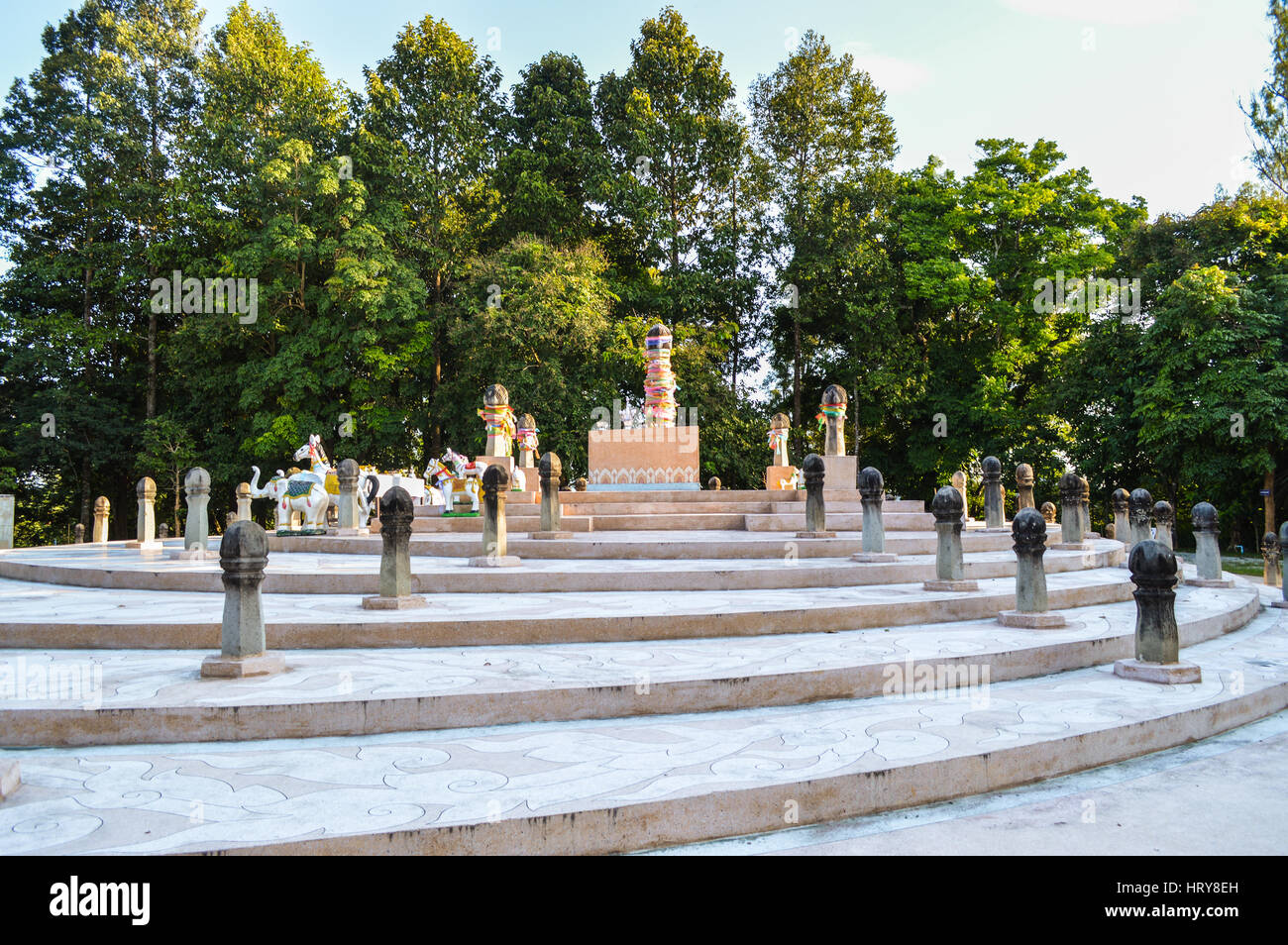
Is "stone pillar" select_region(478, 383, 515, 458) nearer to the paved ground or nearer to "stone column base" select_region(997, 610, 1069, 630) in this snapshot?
"stone column base" select_region(997, 610, 1069, 630)

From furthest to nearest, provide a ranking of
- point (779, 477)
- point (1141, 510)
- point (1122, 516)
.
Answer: point (779, 477)
point (1122, 516)
point (1141, 510)

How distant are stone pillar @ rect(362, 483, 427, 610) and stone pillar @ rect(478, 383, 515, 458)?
9617 millimetres

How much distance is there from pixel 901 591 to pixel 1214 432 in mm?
18892

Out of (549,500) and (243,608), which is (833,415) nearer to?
(549,500)

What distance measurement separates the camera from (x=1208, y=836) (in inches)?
137

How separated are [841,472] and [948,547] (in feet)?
26.2

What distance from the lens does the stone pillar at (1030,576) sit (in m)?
7.03

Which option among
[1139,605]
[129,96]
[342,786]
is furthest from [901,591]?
[129,96]

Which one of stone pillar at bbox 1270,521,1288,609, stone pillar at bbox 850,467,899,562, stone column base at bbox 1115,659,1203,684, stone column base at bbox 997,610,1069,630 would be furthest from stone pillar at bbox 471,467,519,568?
stone pillar at bbox 1270,521,1288,609

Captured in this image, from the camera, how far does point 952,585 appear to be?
26.7 ft

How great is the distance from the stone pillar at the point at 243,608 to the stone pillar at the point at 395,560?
172 centimetres

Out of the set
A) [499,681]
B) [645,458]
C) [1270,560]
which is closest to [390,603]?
[499,681]

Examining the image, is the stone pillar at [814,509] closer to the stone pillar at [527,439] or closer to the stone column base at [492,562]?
the stone column base at [492,562]

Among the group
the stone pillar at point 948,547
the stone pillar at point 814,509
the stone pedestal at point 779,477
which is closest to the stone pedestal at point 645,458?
the stone pedestal at point 779,477
